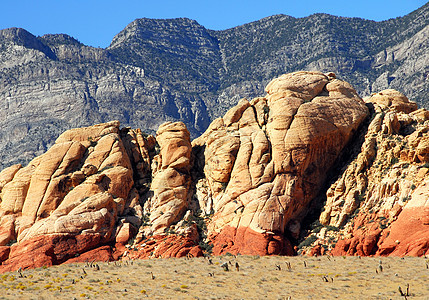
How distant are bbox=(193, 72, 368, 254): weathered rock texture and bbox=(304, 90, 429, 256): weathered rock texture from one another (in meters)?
3.02

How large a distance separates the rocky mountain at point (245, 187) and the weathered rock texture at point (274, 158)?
0.13 m

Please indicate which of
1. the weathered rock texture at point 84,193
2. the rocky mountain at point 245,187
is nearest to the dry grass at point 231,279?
the rocky mountain at point 245,187

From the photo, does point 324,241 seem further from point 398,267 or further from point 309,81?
point 309,81

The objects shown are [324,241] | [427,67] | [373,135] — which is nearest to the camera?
[324,241]

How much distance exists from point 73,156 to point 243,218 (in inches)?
832

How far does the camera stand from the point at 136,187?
3051 inches

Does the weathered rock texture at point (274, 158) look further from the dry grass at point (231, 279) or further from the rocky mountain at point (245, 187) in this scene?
the dry grass at point (231, 279)

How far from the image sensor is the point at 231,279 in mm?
55625

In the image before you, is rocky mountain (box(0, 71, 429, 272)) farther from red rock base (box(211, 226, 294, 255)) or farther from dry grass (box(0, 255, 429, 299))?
dry grass (box(0, 255, 429, 299))

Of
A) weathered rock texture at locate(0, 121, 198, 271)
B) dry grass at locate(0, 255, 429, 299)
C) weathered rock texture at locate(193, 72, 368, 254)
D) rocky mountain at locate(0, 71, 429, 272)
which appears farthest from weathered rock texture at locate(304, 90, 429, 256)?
weathered rock texture at locate(0, 121, 198, 271)

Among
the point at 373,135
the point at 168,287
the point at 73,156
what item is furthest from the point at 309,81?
the point at 168,287

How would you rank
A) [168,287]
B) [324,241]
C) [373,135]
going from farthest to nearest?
[373,135] → [324,241] → [168,287]

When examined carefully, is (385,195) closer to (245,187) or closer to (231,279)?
(245,187)

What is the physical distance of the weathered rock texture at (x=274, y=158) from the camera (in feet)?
227
